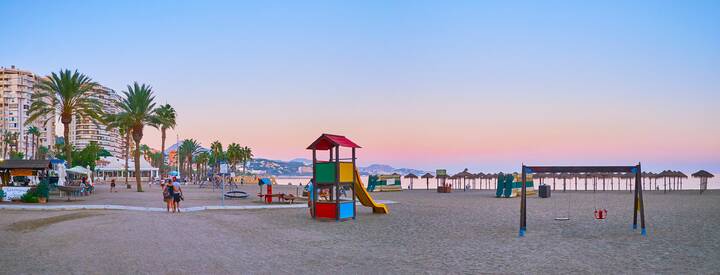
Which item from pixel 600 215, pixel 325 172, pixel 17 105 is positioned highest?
pixel 17 105

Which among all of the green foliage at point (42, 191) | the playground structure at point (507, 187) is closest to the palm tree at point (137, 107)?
the green foliage at point (42, 191)

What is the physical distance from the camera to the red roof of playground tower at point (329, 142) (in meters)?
22.8

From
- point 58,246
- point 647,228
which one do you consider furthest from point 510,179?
point 58,246

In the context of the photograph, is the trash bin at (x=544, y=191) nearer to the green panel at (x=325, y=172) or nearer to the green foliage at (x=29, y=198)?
the green panel at (x=325, y=172)

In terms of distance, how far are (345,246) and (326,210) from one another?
8.50 m

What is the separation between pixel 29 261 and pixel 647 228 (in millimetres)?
17467

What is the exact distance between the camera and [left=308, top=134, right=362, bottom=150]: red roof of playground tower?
74.9ft

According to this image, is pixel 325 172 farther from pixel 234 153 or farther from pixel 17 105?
pixel 17 105

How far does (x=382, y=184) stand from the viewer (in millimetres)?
62344

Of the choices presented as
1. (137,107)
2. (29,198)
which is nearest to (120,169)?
(137,107)

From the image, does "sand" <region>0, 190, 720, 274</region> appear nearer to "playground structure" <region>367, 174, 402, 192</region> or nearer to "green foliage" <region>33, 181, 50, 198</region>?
"green foliage" <region>33, 181, 50, 198</region>

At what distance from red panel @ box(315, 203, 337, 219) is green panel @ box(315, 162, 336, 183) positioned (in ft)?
3.14

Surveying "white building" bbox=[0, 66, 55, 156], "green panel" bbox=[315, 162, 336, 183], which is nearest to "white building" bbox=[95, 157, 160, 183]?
"white building" bbox=[0, 66, 55, 156]

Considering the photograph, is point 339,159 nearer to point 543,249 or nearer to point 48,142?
point 543,249
